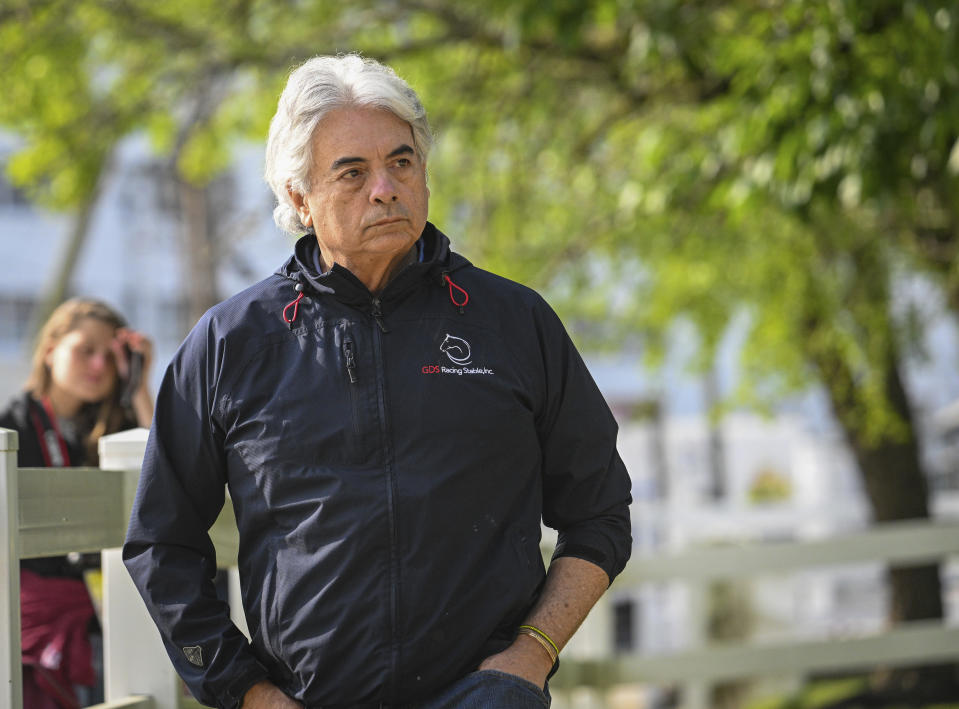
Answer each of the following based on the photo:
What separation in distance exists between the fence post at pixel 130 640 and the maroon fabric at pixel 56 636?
458mm

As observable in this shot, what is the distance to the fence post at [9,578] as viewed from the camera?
2377 mm

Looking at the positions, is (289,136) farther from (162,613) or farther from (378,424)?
(162,613)

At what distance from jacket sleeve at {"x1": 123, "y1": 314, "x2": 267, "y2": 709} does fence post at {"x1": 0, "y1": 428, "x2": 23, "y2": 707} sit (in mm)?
292

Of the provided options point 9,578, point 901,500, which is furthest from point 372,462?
point 901,500

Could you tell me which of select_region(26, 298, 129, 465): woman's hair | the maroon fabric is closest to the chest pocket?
the maroon fabric

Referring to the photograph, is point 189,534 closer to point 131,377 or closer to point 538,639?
point 538,639

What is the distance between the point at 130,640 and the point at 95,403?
4.68 feet

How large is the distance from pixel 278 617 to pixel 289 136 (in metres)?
0.83

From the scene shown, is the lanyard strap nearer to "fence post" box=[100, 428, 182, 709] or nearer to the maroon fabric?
the maroon fabric

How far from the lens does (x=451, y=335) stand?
2232 millimetres

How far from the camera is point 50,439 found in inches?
147

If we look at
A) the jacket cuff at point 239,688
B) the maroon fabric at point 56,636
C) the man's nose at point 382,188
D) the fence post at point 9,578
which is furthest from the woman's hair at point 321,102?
the maroon fabric at point 56,636

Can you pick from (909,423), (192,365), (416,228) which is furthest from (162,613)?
(909,423)

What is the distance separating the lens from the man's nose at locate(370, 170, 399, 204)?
221cm
